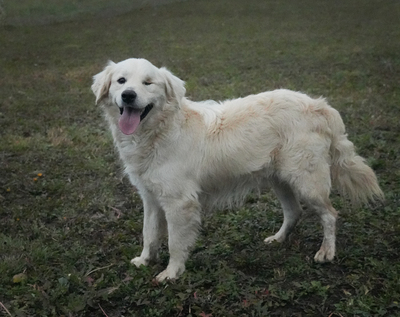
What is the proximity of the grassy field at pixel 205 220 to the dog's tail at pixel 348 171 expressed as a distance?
0.37m

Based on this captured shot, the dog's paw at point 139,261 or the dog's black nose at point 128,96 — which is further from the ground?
the dog's black nose at point 128,96

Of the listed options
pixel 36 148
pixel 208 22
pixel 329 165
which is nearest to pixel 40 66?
pixel 36 148

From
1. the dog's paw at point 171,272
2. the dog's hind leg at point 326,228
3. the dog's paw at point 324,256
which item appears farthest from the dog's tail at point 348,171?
the dog's paw at point 171,272

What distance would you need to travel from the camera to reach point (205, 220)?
4.80 m

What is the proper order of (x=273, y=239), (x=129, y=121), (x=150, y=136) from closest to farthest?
(x=129, y=121) → (x=150, y=136) → (x=273, y=239)

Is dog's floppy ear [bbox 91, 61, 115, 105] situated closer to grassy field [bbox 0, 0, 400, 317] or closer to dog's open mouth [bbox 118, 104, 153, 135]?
dog's open mouth [bbox 118, 104, 153, 135]

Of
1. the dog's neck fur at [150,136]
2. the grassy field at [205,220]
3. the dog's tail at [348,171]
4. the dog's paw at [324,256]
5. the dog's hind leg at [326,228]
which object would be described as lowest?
the grassy field at [205,220]

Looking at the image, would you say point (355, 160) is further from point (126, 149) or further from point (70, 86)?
point (70, 86)

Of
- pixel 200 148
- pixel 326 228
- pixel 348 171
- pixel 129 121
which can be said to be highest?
pixel 129 121

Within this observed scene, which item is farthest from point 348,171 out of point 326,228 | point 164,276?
point 164,276

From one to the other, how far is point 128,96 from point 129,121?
8.3 inches

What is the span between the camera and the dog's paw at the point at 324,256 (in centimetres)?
392

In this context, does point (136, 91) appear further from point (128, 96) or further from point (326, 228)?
point (326, 228)

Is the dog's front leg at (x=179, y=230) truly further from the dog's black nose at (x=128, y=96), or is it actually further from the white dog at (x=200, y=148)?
the dog's black nose at (x=128, y=96)
